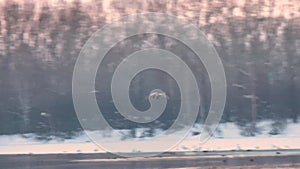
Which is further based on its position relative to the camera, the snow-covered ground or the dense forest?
the dense forest

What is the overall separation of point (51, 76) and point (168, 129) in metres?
2.47

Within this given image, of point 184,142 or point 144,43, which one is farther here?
point 144,43

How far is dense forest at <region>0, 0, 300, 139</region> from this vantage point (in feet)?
44.7

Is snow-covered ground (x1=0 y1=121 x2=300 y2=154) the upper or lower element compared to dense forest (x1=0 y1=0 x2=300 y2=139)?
lower

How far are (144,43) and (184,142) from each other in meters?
2.29

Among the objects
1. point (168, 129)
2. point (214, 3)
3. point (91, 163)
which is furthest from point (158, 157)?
point (214, 3)

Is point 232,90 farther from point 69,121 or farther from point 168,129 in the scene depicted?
point 69,121

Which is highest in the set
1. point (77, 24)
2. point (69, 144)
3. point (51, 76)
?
point (77, 24)

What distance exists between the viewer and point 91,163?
35.9ft

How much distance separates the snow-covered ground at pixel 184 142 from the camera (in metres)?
12.0

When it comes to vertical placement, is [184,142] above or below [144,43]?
below

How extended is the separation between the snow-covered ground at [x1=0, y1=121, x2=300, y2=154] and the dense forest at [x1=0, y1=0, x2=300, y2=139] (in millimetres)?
307

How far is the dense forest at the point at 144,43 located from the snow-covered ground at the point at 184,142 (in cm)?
31

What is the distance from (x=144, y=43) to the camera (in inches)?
539
